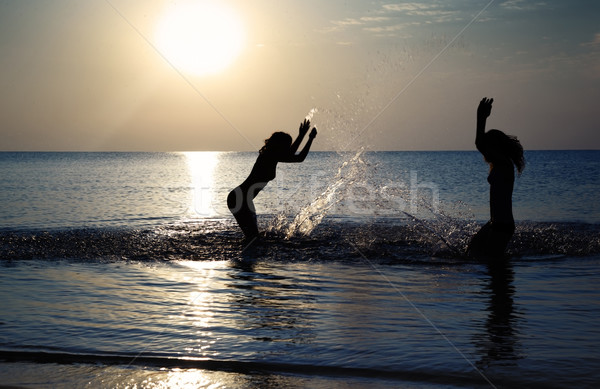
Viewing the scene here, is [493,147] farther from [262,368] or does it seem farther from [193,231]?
[193,231]

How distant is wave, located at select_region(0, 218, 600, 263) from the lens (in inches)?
436

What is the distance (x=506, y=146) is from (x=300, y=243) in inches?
199

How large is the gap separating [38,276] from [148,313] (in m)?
3.19

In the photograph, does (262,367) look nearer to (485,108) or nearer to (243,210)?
(485,108)

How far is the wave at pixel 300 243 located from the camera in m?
11.1

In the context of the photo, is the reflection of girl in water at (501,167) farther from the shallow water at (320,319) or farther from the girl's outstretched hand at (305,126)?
the girl's outstretched hand at (305,126)

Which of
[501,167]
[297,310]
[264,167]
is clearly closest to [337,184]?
[264,167]

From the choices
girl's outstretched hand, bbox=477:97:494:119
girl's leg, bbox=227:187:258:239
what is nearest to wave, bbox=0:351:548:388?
girl's outstretched hand, bbox=477:97:494:119

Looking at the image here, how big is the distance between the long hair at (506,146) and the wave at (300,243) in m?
2.28

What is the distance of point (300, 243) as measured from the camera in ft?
41.2

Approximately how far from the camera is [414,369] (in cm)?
486

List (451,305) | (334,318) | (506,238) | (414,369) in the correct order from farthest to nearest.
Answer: (506,238)
(451,305)
(334,318)
(414,369)

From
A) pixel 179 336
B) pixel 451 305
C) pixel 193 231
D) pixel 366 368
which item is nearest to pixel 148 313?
pixel 179 336

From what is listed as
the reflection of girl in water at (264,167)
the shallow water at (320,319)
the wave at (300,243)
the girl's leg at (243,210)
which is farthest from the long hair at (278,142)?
the shallow water at (320,319)
